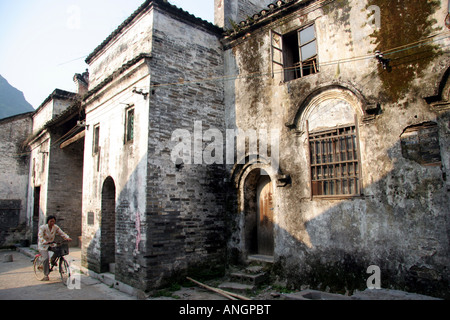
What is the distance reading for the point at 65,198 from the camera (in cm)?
1453

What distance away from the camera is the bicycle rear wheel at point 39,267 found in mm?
9008

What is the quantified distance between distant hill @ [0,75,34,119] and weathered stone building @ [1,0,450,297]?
7637 centimetres

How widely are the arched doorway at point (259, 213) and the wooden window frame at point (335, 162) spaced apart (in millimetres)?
1571

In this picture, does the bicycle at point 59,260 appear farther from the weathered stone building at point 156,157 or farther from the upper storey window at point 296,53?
the upper storey window at point 296,53

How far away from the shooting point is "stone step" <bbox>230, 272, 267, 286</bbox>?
23.7 feet

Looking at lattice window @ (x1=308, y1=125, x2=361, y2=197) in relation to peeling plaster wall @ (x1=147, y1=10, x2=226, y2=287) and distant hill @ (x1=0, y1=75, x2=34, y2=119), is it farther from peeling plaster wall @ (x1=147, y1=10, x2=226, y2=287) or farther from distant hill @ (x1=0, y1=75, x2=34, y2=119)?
distant hill @ (x1=0, y1=75, x2=34, y2=119)

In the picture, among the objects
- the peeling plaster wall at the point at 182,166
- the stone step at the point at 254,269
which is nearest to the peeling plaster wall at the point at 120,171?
the peeling plaster wall at the point at 182,166

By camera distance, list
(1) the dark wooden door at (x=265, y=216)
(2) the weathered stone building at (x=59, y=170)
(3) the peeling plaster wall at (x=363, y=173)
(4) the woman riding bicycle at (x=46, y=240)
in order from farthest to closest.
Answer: (2) the weathered stone building at (x=59, y=170), (4) the woman riding bicycle at (x=46, y=240), (1) the dark wooden door at (x=265, y=216), (3) the peeling plaster wall at (x=363, y=173)

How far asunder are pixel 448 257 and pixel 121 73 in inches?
343

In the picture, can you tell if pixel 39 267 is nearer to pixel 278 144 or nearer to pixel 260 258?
pixel 260 258

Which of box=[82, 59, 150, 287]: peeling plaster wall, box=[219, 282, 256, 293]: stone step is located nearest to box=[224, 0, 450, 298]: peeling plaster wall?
box=[219, 282, 256, 293]: stone step

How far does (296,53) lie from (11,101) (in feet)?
291
